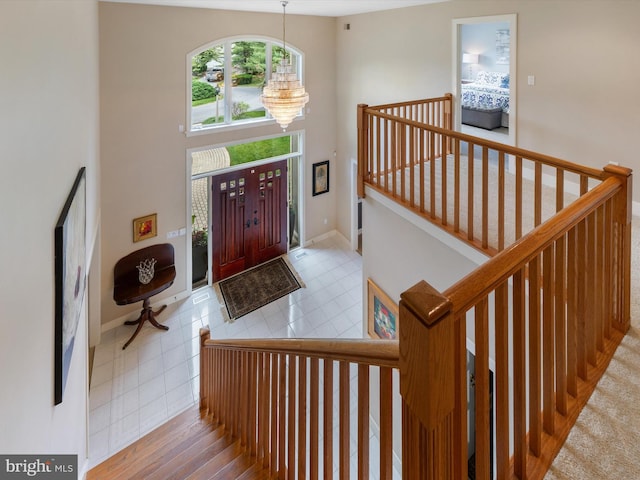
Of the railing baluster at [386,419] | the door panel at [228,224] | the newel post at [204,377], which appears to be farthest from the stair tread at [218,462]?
the door panel at [228,224]

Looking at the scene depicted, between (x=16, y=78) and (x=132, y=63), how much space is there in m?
4.60

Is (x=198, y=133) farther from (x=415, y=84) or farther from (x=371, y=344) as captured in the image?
(x=371, y=344)

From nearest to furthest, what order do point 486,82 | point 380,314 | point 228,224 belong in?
point 380,314 < point 228,224 < point 486,82

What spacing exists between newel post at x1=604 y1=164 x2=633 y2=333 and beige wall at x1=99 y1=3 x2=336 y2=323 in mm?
5693

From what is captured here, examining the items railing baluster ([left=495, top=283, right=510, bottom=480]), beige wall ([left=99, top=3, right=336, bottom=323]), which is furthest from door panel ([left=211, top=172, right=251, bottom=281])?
railing baluster ([left=495, top=283, right=510, bottom=480])

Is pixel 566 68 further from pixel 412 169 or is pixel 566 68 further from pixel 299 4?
pixel 299 4

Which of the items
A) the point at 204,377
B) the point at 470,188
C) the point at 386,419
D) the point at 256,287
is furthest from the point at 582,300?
the point at 256,287

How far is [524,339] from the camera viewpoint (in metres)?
1.15

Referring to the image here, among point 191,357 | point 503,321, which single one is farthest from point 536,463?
point 191,357

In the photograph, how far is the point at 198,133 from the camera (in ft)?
20.7

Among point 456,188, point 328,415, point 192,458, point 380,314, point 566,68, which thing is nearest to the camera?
point 328,415

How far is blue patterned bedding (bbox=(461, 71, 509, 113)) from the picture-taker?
25.0 feet

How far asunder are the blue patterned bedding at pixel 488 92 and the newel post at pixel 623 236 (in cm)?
638

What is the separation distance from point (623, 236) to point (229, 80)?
616 centimetres
